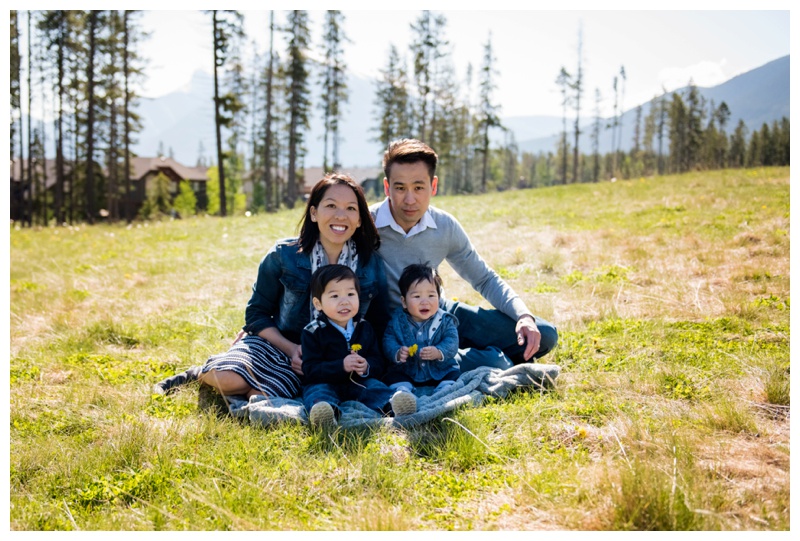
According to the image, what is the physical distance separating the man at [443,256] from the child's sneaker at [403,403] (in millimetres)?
1087

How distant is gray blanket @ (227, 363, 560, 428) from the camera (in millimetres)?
3436

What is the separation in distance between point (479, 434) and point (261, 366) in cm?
168

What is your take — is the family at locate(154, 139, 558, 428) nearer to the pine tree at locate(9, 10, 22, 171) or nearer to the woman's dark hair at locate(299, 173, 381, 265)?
the woman's dark hair at locate(299, 173, 381, 265)

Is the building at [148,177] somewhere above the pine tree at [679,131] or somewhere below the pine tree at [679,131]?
below

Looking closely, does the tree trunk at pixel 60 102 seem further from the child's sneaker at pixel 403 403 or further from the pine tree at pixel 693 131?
the pine tree at pixel 693 131

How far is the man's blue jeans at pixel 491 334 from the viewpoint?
4520 millimetres

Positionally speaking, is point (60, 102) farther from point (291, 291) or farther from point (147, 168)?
point (147, 168)

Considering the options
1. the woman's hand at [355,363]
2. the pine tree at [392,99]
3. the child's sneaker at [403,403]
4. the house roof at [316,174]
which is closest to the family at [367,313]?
the woman's hand at [355,363]

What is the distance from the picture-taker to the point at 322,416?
336 centimetres

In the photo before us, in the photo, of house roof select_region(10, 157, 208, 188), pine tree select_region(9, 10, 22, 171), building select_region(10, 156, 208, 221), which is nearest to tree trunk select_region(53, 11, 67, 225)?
pine tree select_region(9, 10, 22, 171)

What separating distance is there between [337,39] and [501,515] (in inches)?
1447

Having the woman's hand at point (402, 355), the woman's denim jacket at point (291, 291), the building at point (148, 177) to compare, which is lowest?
the woman's hand at point (402, 355)

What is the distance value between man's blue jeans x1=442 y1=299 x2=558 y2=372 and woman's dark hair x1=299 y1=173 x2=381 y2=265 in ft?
2.66

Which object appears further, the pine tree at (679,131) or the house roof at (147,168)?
the house roof at (147,168)
